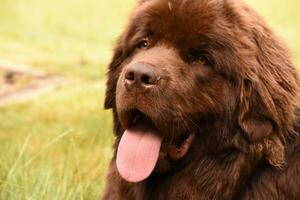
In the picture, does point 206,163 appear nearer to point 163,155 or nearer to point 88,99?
point 163,155

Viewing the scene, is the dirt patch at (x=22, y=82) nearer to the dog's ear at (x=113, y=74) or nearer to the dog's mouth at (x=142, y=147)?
the dog's ear at (x=113, y=74)

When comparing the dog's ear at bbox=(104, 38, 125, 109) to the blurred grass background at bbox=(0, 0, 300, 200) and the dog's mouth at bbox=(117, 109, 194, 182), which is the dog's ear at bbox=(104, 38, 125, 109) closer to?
the blurred grass background at bbox=(0, 0, 300, 200)

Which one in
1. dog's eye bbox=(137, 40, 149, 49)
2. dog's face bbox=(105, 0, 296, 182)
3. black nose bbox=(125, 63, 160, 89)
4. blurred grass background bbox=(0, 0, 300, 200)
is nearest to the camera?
black nose bbox=(125, 63, 160, 89)

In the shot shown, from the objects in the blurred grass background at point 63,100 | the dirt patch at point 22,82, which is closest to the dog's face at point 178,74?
the blurred grass background at point 63,100

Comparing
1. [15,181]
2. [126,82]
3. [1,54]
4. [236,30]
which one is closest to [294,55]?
[236,30]

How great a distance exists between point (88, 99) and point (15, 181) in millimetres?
4790

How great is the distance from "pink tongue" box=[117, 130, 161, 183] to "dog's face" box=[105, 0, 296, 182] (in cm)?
2

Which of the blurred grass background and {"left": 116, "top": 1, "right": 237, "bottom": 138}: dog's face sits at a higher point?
{"left": 116, "top": 1, "right": 237, "bottom": 138}: dog's face

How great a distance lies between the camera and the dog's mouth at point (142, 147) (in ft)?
12.7

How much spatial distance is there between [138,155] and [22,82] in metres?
7.99

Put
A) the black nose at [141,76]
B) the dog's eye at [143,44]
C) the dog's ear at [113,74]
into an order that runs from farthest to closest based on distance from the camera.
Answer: the dog's ear at [113,74], the dog's eye at [143,44], the black nose at [141,76]

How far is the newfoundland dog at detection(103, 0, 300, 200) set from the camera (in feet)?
12.6

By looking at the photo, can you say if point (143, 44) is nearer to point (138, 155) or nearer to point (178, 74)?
point (178, 74)

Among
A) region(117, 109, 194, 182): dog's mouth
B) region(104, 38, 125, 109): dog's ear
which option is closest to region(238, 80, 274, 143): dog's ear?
region(117, 109, 194, 182): dog's mouth
